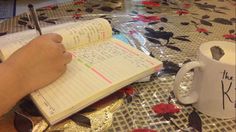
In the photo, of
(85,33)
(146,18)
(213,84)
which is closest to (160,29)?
(146,18)

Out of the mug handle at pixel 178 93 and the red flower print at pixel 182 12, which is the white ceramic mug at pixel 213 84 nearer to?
the mug handle at pixel 178 93

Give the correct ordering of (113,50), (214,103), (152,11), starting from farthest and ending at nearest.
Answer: (152,11) < (113,50) < (214,103)

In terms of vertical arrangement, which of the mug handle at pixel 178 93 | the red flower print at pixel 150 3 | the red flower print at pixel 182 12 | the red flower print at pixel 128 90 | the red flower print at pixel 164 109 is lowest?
the red flower print at pixel 164 109

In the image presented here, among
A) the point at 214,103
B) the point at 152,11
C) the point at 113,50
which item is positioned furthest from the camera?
the point at 152,11

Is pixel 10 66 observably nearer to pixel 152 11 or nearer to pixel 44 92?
pixel 44 92

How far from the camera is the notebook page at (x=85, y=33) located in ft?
1.64

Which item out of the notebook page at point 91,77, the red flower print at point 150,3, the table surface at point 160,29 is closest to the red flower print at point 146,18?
the table surface at point 160,29

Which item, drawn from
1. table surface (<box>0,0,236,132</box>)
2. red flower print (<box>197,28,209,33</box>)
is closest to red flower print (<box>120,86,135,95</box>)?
table surface (<box>0,0,236,132</box>)

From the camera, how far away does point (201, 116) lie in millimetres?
367

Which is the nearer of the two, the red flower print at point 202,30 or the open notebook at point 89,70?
the open notebook at point 89,70

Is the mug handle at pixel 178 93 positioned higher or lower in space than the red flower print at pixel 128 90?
higher

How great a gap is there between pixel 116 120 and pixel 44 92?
0.12 meters

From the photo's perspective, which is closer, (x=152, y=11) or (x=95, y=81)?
(x=95, y=81)

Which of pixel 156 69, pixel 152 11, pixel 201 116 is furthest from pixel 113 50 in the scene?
pixel 152 11
